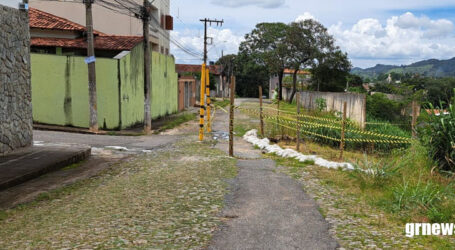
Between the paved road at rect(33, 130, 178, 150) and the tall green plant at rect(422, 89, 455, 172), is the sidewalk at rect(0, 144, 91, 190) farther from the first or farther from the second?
the tall green plant at rect(422, 89, 455, 172)

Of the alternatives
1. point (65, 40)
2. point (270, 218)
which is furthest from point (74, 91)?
point (270, 218)

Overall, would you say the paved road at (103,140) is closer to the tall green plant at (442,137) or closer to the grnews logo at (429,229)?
the tall green plant at (442,137)

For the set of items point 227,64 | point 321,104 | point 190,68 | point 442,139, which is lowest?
point 442,139

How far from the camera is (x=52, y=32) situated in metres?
18.9

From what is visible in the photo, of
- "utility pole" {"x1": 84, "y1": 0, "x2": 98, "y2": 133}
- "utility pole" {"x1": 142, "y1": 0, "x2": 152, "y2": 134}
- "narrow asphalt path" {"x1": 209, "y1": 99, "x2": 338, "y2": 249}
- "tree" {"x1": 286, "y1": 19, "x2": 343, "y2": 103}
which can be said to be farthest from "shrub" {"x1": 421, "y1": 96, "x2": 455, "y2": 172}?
"tree" {"x1": 286, "y1": 19, "x2": 343, "y2": 103}

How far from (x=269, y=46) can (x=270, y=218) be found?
157 feet

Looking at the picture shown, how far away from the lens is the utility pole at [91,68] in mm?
15158

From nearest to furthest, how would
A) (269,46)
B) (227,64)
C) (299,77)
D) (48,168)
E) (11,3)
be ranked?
(48,168) < (11,3) < (269,46) < (299,77) < (227,64)

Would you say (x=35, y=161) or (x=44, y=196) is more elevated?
(x=35, y=161)

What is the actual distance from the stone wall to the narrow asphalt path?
5.39 meters

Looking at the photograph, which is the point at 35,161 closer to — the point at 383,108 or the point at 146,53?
the point at 146,53

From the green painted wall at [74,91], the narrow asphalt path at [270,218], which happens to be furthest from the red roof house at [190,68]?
the narrow asphalt path at [270,218]

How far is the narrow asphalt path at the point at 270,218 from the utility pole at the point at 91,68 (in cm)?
909

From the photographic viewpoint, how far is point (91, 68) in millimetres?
15500
